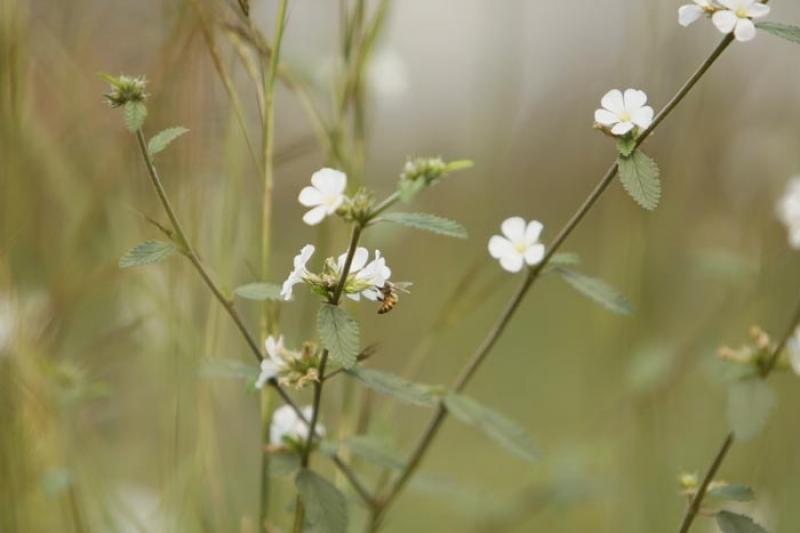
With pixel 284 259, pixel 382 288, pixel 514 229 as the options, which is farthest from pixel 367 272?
pixel 284 259

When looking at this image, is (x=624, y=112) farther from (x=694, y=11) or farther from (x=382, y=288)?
(x=382, y=288)

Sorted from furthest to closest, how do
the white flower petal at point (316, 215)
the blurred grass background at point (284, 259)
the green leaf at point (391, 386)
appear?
the blurred grass background at point (284, 259) → the green leaf at point (391, 386) → the white flower petal at point (316, 215)

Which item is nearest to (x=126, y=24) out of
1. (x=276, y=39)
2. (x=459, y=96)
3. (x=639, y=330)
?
(x=276, y=39)

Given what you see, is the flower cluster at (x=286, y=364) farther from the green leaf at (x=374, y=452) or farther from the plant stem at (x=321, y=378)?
the green leaf at (x=374, y=452)

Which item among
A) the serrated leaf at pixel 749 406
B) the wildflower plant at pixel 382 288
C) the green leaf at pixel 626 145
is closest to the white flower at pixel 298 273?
Answer: the wildflower plant at pixel 382 288

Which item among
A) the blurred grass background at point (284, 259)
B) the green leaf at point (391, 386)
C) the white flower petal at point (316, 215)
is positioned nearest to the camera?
the white flower petal at point (316, 215)

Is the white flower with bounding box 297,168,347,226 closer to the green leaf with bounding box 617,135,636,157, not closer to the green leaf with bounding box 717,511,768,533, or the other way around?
the green leaf with bounding box 617,135,636,157

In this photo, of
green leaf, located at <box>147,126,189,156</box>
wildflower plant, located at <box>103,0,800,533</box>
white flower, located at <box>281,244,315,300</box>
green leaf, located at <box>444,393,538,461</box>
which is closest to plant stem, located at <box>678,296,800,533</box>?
wildflower plant, located at <box>103,0,800,533</box>
